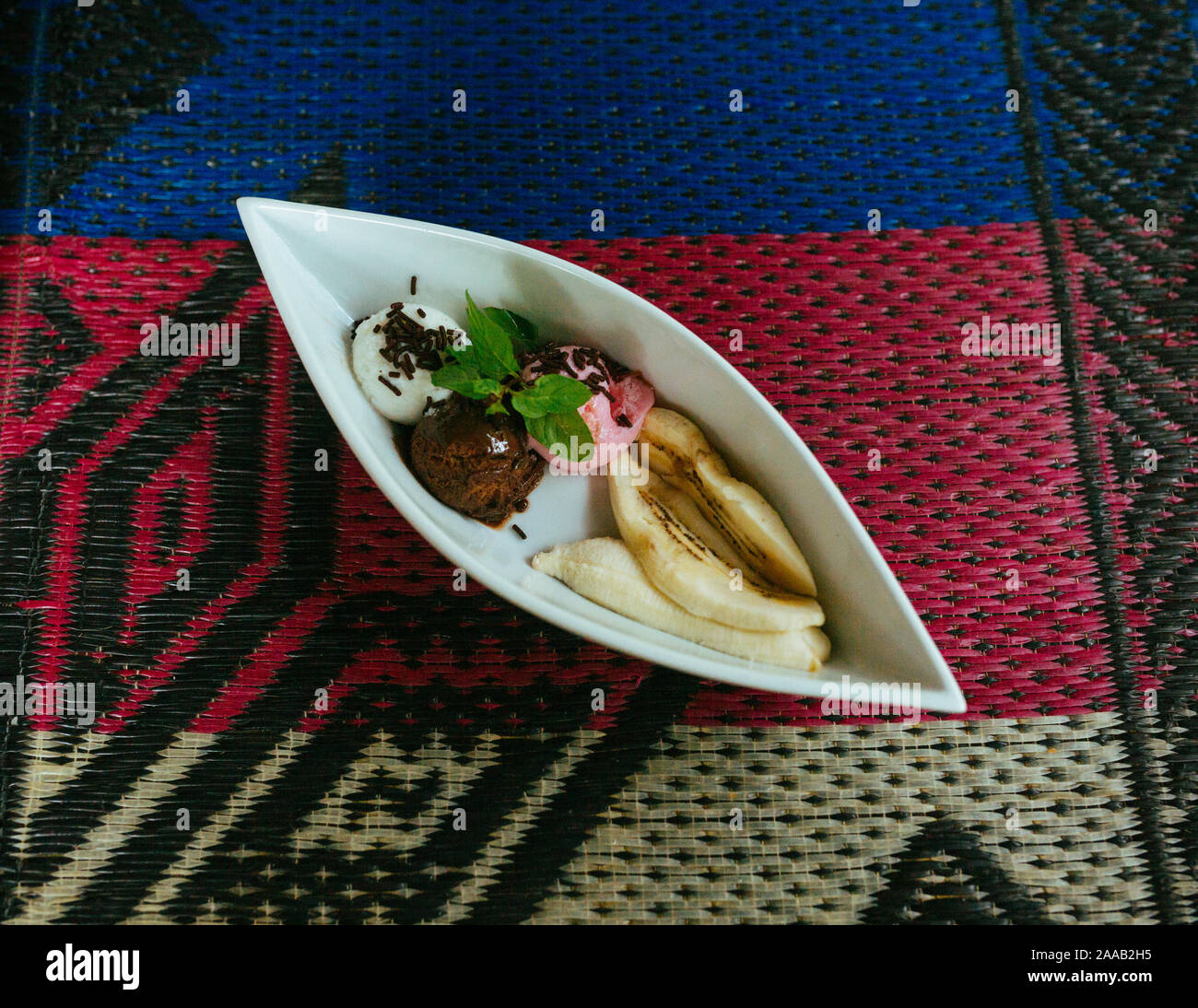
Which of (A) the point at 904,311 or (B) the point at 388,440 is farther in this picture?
(A) the point at 904,311

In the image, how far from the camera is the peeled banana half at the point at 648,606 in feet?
2.84

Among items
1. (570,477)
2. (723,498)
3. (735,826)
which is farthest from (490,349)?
(735,826)

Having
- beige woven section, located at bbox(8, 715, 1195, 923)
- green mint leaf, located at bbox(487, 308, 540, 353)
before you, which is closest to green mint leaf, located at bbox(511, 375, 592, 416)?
green mint leaf, located at bbox(487, 308, 540, 353)

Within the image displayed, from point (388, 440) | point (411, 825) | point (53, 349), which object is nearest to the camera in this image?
point (388, 440)

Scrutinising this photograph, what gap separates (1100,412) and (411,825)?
1096mm

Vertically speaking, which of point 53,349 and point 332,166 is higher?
point 332,166

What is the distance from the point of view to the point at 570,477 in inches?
38.9

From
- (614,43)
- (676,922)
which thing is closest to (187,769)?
(676,922)

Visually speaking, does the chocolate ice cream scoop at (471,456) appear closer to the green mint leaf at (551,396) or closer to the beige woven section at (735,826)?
the green mint leaf at (551,396)

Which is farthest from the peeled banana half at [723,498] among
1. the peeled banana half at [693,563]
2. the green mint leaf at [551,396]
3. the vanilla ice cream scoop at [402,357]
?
the vanilla ice cream scoop at [402,357]

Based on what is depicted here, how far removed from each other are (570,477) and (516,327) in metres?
0.19

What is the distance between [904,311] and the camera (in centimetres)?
113

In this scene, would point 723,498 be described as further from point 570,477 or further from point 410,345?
point 410,345

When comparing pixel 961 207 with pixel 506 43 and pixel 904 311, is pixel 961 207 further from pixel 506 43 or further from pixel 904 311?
pixel 506 43
